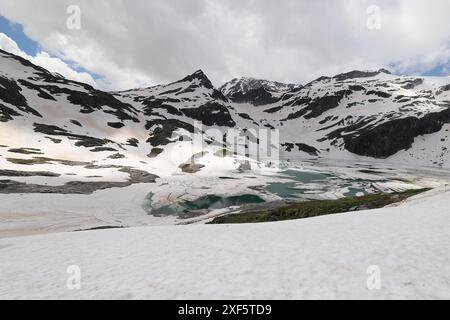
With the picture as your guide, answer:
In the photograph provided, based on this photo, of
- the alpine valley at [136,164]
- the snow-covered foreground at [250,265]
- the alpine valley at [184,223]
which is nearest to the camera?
the snow-covered foreground at [250,265]

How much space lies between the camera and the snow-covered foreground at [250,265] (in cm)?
793

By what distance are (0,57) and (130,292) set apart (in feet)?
677

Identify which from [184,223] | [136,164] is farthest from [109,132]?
[184,223]

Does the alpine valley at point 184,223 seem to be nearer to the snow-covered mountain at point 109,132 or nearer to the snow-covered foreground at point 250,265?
the snow-covered foreground at point 250,265

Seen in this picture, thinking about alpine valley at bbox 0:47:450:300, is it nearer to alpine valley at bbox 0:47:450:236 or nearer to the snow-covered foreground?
the snow-covered foreground

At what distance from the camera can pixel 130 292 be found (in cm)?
835

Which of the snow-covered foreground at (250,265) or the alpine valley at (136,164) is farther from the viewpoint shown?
the alpine valley at (136,164)

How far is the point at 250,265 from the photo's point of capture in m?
9.92

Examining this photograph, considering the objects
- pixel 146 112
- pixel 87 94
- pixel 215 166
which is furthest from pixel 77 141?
pixel 146 112

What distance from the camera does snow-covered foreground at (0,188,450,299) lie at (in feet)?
26.0

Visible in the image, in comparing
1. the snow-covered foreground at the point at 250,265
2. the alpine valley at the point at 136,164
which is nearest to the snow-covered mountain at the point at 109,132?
the alpine valley at the point at 136,164

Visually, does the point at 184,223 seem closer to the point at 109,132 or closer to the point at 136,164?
the point at 136,164

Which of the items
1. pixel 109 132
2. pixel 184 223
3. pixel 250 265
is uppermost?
pixel 109 132

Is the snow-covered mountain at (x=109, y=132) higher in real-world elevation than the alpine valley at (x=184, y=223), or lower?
higher
